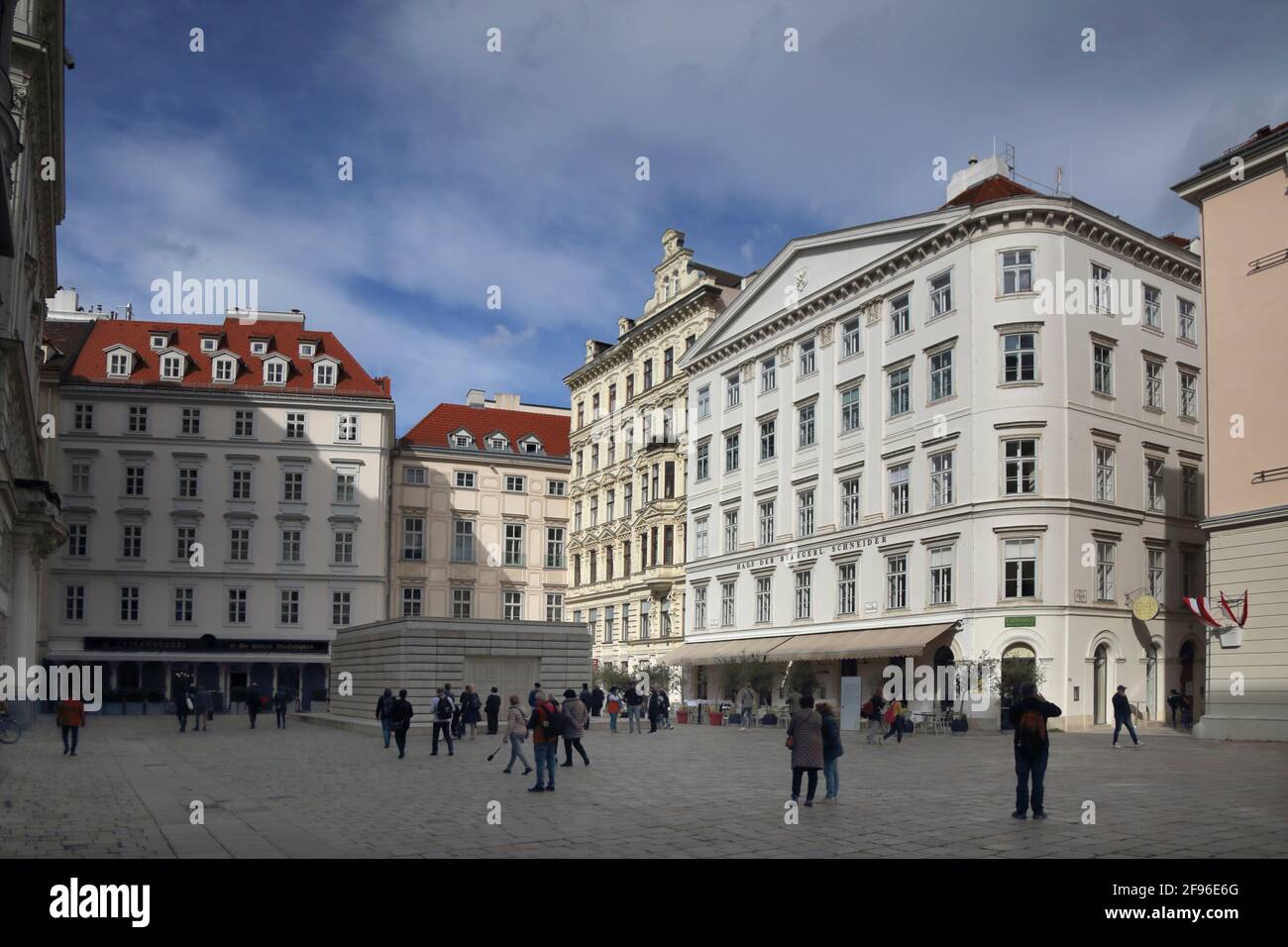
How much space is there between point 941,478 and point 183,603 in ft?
147

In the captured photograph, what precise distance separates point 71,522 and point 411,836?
62.1 metres

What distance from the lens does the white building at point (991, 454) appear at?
4391 centimetres

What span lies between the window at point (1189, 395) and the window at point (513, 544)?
1780 inches

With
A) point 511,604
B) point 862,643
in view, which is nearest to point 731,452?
point 862,643

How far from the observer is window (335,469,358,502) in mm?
73812

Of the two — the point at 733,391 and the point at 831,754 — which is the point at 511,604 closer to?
the point at 733,391

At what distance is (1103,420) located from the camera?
45500 millimetres

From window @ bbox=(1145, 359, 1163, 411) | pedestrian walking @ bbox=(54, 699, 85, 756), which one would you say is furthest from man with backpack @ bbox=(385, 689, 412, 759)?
window @ bbox=(1145, 359, 1163, 411)

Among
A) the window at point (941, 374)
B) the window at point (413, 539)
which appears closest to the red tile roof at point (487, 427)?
the window at point (413, 539)

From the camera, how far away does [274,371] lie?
7475cm

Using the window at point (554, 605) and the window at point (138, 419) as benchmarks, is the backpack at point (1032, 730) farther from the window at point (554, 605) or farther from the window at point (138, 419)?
the window at point (554, 605)
